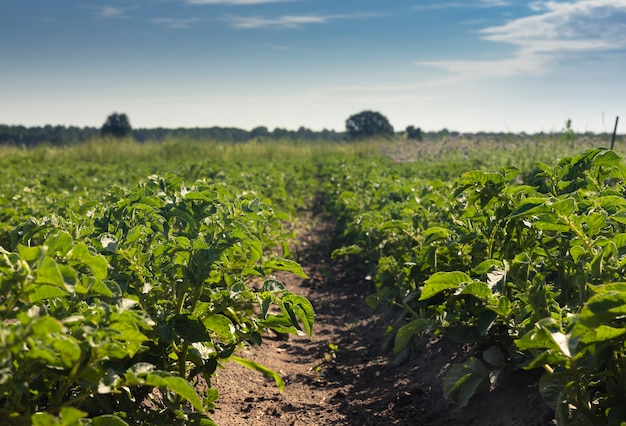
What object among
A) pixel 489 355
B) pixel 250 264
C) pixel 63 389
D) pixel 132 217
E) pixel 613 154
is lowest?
pixel 489 355

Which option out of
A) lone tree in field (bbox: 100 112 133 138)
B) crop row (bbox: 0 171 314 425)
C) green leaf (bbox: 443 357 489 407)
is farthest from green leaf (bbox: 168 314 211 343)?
lone tree in field (bbox: 100 112 133 138)

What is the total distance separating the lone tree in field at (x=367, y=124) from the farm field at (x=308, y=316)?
63324 millimetres

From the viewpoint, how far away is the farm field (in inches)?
74.0

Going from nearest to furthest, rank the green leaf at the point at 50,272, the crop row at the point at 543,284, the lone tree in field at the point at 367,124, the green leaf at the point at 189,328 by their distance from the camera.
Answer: the green leaf at the point at 50,272, the crop row at the point at 543,284, the green leaf at the point at 189,328, the lone tree in field at the point at 367,124

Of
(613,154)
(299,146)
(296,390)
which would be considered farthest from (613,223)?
(299,146)

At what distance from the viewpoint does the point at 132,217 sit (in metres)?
3.11

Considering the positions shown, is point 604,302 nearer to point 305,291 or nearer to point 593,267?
point 593,267

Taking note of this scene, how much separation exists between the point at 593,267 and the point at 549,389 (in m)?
0.51

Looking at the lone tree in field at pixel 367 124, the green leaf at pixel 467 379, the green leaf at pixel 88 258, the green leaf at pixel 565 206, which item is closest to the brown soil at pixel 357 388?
the green leaf at pixel 467 379

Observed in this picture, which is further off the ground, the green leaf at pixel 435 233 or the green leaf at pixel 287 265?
the green leaf at pixel 435 233

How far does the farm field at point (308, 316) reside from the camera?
1.88 meters

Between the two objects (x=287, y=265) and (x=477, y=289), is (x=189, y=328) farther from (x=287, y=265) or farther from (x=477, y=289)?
(x=477, y=289)

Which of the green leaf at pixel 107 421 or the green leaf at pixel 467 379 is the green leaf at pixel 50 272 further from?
the green leaf at pixel 467 379

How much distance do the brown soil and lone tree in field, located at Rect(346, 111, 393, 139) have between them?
6282 centimetres
